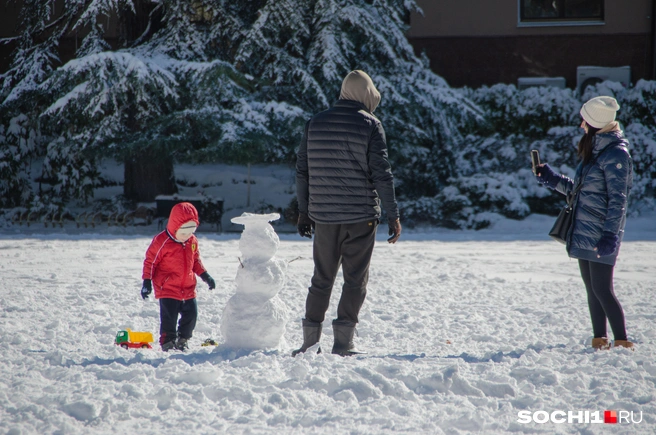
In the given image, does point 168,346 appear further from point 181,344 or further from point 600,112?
point 600,112

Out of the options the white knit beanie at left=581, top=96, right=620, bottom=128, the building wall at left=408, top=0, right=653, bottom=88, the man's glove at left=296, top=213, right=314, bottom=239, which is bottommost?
the man's glove at left=296, top=213, right=314, bottom=239

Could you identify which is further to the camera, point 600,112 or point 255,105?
point 255,105

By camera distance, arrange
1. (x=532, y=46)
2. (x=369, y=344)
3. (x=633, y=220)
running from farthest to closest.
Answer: (x=532, y=46)
(x=633, y=220)
(x=369, y=344)

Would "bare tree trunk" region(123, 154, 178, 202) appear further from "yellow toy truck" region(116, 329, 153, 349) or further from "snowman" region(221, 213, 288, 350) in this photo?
"snowman" region(221, 213, 288, 350)

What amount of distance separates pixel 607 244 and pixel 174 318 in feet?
9.43

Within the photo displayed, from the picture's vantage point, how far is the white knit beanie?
13.7ft

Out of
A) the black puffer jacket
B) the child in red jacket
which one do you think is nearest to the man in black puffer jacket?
the black puffer jacket

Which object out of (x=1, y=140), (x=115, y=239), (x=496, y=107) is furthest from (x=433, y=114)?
(x=1, y=140)

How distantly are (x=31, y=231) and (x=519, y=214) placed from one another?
947 cm

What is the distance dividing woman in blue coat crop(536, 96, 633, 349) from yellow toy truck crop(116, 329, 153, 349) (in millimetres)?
2920

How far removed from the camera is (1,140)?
46.2 feet

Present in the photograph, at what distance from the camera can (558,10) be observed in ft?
60.0

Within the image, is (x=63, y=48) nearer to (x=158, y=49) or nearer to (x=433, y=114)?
(x=158, y=49)

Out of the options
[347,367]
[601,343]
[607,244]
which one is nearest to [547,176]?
[607,244]
